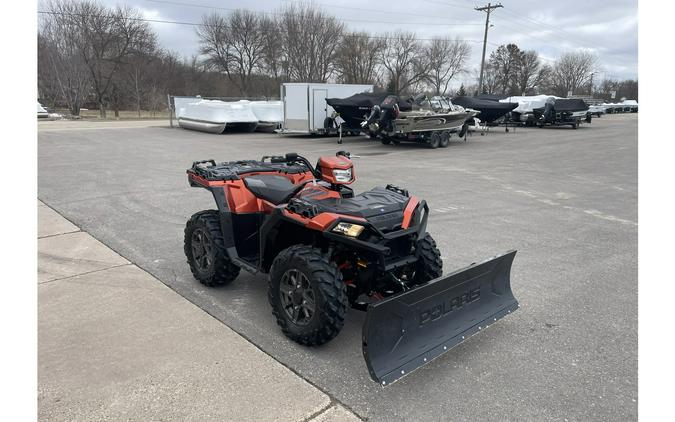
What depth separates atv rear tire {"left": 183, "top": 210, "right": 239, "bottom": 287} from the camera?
4066mm

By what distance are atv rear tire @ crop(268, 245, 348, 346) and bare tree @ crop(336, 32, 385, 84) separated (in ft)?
172

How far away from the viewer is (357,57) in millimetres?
53875

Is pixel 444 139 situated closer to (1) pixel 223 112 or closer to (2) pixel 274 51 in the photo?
(1) pixel 223 112

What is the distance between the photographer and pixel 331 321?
3.02m

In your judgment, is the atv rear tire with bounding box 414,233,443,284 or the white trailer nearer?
the atv rear tire with bounding box 414,233,443,284

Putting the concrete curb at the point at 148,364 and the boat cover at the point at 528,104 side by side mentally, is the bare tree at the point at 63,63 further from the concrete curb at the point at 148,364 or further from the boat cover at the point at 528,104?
the concrete curb at the point at 148,364

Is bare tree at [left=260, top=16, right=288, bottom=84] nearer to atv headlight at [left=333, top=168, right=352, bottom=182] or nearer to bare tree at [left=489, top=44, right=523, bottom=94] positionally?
bare tree at [left=489, top=44, right=523, bottom=94]

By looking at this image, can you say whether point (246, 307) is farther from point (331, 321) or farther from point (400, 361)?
point (400, 361)

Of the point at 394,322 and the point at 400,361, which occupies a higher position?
the point at 394,322

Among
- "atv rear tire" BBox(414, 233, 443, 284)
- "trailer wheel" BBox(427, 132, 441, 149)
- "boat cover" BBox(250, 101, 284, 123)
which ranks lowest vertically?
"atv rear tire" BBox(414, 233, 443, 284)

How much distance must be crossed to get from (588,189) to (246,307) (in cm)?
869

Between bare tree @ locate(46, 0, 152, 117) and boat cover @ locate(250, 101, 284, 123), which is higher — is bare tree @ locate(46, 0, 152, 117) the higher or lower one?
the higher one

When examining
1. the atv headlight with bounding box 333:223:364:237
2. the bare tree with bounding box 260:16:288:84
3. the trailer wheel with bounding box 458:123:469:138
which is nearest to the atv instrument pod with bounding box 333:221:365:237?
the atv headlight with bounding box 333:223:364:237

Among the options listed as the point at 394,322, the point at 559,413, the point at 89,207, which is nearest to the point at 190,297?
the point at 394,322
